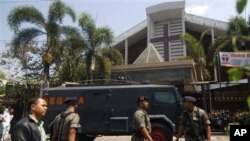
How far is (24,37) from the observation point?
20953 millimetres

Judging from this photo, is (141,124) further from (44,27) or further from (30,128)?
(44,27)

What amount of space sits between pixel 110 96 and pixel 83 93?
0.87 meters

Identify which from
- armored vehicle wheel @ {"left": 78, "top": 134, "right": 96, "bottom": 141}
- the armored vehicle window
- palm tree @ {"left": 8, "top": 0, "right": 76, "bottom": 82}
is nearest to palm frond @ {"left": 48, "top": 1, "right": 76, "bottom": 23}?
palm tree @ {"left": 8, "top": 0, "right": 76, "bottom": 82}

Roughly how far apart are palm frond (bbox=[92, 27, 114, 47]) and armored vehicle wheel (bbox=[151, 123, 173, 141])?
11095mm

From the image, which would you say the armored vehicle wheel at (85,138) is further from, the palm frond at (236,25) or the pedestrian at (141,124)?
the palm frond at (236,25)

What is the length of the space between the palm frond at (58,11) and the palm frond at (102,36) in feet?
5.98

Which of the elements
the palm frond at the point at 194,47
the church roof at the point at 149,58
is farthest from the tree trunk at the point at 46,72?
the palm frond at the point at 194,47

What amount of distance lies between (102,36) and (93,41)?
0.56m

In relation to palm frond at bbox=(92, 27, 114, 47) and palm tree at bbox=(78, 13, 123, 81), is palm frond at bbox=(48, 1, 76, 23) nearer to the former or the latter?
palm tree at bbox=(78, 13, 123, 81)

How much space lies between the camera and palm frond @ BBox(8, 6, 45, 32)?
68.7 feet

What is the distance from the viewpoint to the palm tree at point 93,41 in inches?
876

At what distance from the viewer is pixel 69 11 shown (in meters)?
21.3

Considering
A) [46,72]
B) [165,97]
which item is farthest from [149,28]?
[165,97]

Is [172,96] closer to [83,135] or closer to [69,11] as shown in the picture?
[83,135]
